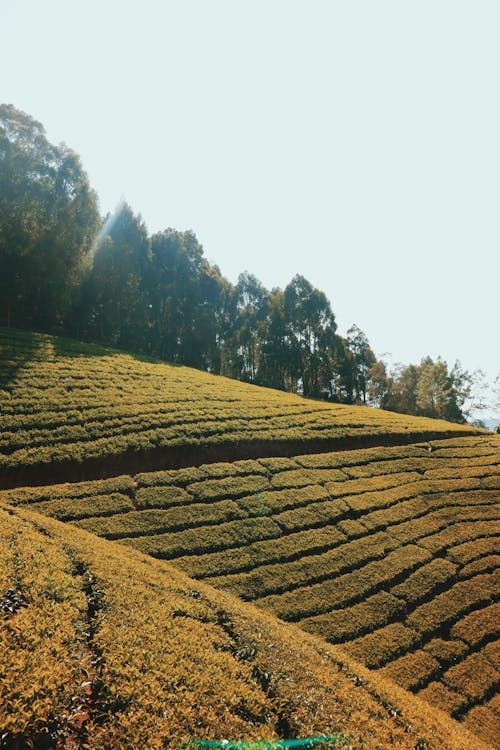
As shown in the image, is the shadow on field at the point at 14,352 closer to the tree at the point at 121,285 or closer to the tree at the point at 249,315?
the tree at the point at 121,285

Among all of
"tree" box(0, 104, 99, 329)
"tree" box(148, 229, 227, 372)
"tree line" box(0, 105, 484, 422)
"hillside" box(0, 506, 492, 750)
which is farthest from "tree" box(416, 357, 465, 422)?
"hillside" box(0, 506, 492, 750)

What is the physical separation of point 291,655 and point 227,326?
A: 57.5 metres

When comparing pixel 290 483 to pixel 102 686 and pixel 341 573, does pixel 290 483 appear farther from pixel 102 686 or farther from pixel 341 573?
pixel 102 686

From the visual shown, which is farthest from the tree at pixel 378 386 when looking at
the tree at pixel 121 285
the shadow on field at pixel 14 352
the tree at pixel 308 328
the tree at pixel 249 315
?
the shadow on field at pixel 14 352

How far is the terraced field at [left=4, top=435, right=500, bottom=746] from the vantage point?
1208 centimetres

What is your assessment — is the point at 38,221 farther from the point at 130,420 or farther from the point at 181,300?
the point at 130,420

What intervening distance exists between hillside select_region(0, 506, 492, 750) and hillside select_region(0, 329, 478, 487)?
9063 millimetres

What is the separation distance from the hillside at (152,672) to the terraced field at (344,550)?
3.91 m

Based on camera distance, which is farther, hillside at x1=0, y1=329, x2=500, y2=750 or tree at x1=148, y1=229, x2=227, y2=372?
tree at x1=148, y1=229, x2=227, y2=372

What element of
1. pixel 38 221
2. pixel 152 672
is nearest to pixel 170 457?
pixel 152 672

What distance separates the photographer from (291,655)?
7.55 metres

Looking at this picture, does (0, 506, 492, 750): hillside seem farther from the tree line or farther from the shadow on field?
the tree line

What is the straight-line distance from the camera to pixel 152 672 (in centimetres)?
544

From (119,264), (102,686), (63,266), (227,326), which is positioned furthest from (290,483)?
(227,326)
